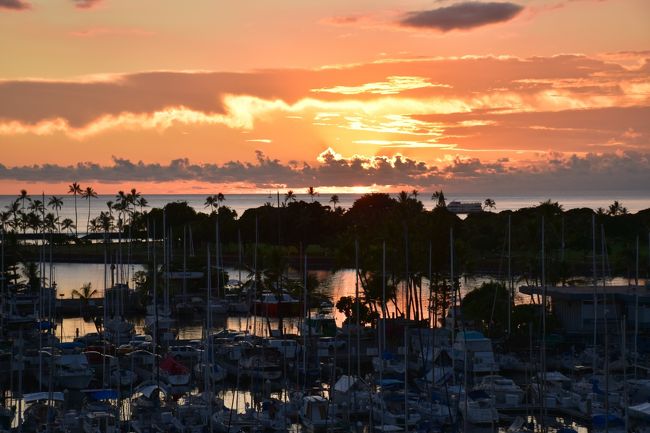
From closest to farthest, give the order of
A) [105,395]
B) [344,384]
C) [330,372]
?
[105,395] < [344,384] < [330,372]

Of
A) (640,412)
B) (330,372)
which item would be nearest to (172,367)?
(330,372)

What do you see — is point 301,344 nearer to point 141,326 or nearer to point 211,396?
point 211,396

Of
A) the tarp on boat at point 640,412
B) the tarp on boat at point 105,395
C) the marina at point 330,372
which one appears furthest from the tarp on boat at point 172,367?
the tarp on boat at point 640,412

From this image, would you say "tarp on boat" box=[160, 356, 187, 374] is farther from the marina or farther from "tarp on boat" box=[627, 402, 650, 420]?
"tarp on boat" box=[627, 402, 650, 420]

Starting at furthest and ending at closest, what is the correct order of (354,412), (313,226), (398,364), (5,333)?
(313,226) < (5,333) < (398,364) < (354,412)

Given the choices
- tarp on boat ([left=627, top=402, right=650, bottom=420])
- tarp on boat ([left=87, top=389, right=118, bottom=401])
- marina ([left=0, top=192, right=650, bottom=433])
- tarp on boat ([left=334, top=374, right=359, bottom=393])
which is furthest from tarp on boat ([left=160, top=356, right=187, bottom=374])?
tarp on boat ([left=627, top=402, right=650, bottom=420])

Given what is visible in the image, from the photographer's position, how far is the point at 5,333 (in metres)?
61.7

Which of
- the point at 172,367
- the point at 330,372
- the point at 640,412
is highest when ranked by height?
the point at 172,367

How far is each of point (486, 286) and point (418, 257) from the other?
4812 mm

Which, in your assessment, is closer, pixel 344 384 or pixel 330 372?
pixel 344 384

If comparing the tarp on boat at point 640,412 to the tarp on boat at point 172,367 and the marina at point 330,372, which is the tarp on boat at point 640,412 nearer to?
the marina at point 330,372

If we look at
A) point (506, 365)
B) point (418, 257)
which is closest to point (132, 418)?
point (506, 365)

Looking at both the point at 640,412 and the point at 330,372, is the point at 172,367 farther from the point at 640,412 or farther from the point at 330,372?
the point at 640,412

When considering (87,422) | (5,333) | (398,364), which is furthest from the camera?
(5,333)
